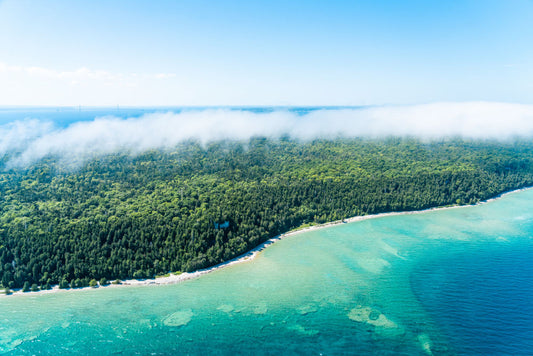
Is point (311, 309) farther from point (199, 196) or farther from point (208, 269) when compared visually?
point (199, 196)

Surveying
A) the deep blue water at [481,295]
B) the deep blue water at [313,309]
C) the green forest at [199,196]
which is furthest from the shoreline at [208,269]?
the deep blue water at [481,295]

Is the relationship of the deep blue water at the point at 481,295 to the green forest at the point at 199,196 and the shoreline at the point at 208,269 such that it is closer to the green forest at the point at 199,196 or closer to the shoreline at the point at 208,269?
the shoreline at the point at 208,269

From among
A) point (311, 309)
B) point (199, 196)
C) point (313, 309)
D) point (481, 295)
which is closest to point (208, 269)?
point (311, 309)

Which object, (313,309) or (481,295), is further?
(481,295)

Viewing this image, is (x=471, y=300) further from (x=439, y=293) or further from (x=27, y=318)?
(x=27, y=318)

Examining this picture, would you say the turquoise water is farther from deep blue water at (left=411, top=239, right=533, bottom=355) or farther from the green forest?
the green forest

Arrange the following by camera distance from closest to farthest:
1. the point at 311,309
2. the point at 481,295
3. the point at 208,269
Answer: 1. the point at 311,309
2. the point at 481,295
3. the point at 208,269
